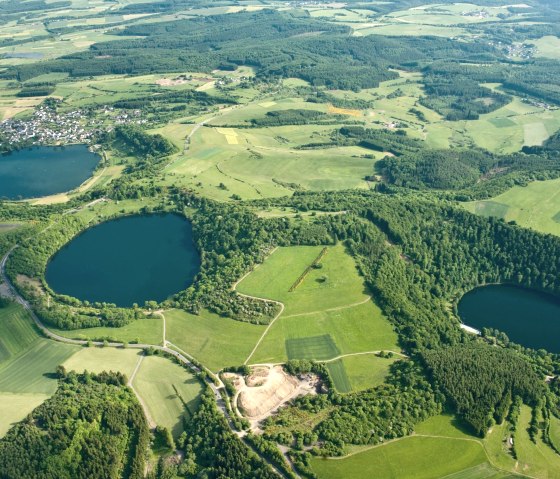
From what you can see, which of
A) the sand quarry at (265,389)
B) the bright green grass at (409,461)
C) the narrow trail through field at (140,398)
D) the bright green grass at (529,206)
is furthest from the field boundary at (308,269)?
the bright green grass at (529,206)

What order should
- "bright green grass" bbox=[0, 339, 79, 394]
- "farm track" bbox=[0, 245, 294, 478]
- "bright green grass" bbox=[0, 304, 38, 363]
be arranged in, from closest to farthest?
1. "farm track" bbox=[0, 245, 294, 478]
2. "bright green grass" bbox=[0, 339, 79, 394]
3. "bright green grass" bbox=[0, 304, 38, 363]

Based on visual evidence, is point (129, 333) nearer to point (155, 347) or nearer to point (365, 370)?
point (155, 347)

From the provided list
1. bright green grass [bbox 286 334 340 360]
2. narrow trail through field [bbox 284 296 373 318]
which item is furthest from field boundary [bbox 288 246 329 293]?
bright green grass [bbox 286 334 340 360]

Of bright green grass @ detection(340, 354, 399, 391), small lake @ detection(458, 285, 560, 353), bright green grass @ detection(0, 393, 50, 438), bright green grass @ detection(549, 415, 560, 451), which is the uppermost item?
bright green grass @ detection(0, 393, 50, 438)

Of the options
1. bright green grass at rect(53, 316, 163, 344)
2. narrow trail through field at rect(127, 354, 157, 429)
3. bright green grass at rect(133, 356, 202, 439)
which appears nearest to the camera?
narrow trail through field at rect(127, 354, 157, 429)

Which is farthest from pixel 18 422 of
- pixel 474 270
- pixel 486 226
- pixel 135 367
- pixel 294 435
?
pixel 486 226

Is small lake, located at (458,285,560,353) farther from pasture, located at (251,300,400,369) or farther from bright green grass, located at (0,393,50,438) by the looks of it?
bright green grass, located at (0,393,50,438)
